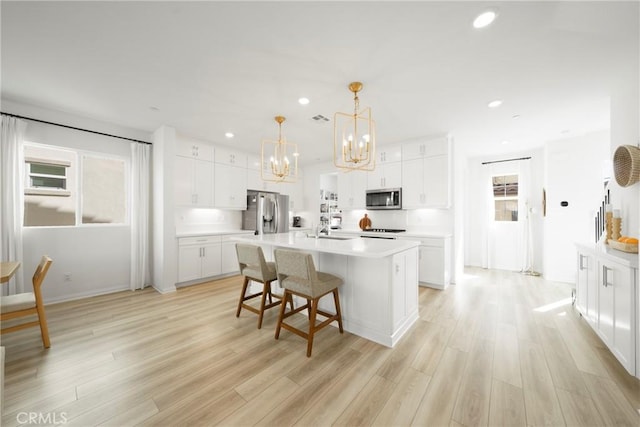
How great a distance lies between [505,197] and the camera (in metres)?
5.48

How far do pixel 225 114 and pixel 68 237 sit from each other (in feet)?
9.71

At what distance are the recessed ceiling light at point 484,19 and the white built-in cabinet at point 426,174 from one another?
2.73 metres

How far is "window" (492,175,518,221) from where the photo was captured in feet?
17.7

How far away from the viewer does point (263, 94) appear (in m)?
2.88

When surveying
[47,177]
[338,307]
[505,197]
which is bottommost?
[338,307]

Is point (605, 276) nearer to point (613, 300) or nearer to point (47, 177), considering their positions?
point (613, 300)

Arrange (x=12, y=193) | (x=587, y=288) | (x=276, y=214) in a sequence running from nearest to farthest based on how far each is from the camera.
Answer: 1. (x=587, y=288)
2. (x=12, y=193)
3. (x=276, y=214)

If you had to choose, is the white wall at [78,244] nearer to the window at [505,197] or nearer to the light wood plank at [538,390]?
the light wood plank at [538,390]

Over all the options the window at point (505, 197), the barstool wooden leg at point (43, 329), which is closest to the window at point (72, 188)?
the barstool wooden leg at point (43, 329)

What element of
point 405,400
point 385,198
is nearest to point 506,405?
point 405,400

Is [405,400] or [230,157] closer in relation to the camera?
[405,400]

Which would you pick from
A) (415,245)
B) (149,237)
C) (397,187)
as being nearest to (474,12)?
(415,245)

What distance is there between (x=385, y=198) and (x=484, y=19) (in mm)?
3450

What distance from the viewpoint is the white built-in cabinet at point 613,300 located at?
1801mm
